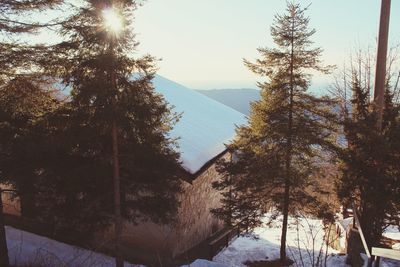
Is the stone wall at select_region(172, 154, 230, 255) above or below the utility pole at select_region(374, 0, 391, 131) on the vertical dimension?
below

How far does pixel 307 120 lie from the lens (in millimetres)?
13219

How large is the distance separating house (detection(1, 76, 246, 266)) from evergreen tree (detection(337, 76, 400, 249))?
469 centimetres

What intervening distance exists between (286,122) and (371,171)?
3930 millimetres

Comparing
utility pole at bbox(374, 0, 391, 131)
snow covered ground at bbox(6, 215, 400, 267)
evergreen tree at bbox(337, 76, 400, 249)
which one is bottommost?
snow covered ground at bbox(6, 215, 400, 267)

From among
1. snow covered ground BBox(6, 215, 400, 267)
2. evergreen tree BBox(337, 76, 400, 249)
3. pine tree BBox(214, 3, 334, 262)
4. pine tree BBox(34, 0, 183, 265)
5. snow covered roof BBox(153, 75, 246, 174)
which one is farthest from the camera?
snow covered roof BBox(153, 75, 246, 174)

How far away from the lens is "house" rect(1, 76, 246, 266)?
14.0m

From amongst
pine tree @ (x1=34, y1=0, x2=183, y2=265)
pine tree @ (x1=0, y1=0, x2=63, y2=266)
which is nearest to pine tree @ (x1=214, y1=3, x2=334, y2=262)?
pine tree @ (x1=34, y1=0, x2=183, y2=265)

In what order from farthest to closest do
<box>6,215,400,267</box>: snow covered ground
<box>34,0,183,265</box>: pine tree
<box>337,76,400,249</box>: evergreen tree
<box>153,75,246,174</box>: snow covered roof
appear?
1. <box>153,75,246,174</box>: snow covered roof
2. <box>337,76,400,249</box>: evergreen tree
3. <box>34,0,183,265</box>: pine tree
4. <box>6,215,400,267</box>: snow covered ground

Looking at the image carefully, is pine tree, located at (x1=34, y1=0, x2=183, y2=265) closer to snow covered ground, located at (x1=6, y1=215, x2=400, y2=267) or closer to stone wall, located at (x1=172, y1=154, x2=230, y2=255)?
snow covered ground, located at (x1=6, y1=215, x2=400, y2=267)

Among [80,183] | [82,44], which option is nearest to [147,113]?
[82,44]

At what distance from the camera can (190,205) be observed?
15.5 m

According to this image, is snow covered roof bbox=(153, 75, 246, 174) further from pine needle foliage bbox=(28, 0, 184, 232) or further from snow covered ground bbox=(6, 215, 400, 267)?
snow covered ground bbox=(6, 215, 400, 267)

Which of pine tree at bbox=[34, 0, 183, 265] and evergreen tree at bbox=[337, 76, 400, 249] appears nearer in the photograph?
pine tree at bbox=[34, 0, 183, 265]

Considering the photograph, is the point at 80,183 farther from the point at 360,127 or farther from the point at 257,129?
the point at 360,127
